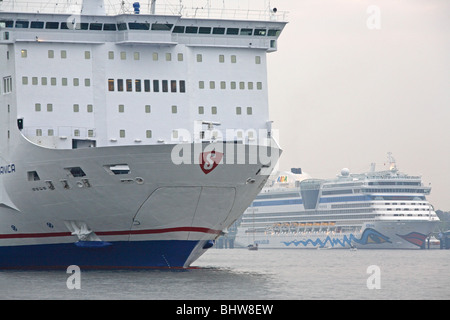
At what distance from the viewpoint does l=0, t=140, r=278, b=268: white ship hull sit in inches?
1384

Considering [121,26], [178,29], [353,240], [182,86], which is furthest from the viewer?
[353,240]

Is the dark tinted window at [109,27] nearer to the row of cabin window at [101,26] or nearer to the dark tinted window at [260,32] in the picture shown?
the row of cabin window at [101,26]

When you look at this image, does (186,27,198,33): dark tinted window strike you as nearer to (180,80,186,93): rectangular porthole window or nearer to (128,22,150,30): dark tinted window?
(128,22,150,30): dark tinted window

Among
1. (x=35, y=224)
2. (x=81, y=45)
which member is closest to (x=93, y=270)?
(x=35, y=224)

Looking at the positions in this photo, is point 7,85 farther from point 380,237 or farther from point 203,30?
point 380,237

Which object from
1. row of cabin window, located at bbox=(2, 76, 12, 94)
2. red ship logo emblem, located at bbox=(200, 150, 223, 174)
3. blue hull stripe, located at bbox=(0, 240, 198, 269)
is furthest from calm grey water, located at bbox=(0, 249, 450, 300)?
row of cabin window, located at bbox=(2, 76, 12, 94)

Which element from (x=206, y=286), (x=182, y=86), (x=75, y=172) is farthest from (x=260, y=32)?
(x=206, y=286)

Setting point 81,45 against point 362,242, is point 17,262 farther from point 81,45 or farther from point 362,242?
point 362,242

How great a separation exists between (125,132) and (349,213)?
2990 inches

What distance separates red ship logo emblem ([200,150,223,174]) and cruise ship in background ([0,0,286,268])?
5cm

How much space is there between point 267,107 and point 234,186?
5035 millimetres

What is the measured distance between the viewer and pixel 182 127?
38.3 m

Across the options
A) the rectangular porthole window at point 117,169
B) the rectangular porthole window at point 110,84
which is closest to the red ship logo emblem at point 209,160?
the rectangular porthole window at point 117,169

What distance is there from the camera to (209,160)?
3484 centimetres
